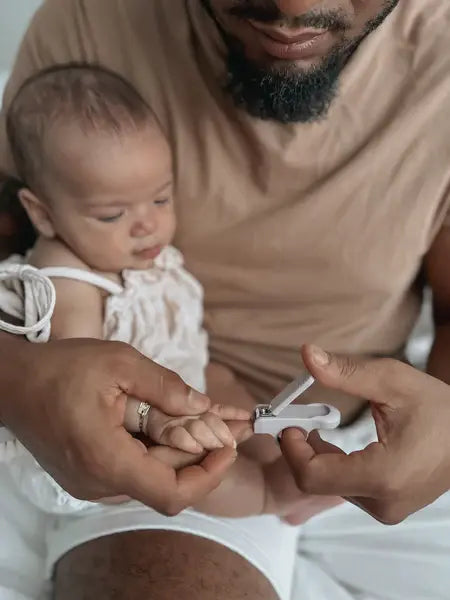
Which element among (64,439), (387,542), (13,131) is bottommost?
(387,542)

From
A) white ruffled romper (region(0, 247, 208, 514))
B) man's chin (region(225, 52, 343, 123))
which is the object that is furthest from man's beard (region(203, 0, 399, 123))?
white ruffled romper (region(0, 247, 208, 514))

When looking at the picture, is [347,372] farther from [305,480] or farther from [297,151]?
[297,151]

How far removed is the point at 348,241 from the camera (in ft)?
2.89

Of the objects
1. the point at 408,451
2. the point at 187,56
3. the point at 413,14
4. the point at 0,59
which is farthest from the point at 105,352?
the point at 0,59

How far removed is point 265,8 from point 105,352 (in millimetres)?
359

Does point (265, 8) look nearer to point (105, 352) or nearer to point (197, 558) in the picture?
point (105, 352)

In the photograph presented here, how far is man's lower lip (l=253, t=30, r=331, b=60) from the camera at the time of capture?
0.77 metres

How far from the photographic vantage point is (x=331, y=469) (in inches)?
26.8

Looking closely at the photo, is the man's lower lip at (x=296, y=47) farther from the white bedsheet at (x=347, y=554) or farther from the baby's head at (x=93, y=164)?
the white bedsheet at (x=347, y=554)

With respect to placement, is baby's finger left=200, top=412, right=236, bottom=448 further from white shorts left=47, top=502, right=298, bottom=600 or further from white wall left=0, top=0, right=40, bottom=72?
white wall left=0, top=0, right=40, bottom=72

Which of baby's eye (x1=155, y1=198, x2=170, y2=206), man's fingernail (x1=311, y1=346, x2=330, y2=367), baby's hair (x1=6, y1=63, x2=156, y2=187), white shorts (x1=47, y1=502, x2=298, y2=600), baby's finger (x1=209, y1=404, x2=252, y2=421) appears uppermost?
baby's hair (x1=6, y1=63, x2=156, y2=187)

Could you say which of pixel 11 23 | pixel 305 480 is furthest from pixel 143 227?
pixel 11 23

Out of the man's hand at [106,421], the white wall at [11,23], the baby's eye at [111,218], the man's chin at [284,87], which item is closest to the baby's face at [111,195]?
the baby's eye at [111,218]

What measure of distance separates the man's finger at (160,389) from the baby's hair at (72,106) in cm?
31
